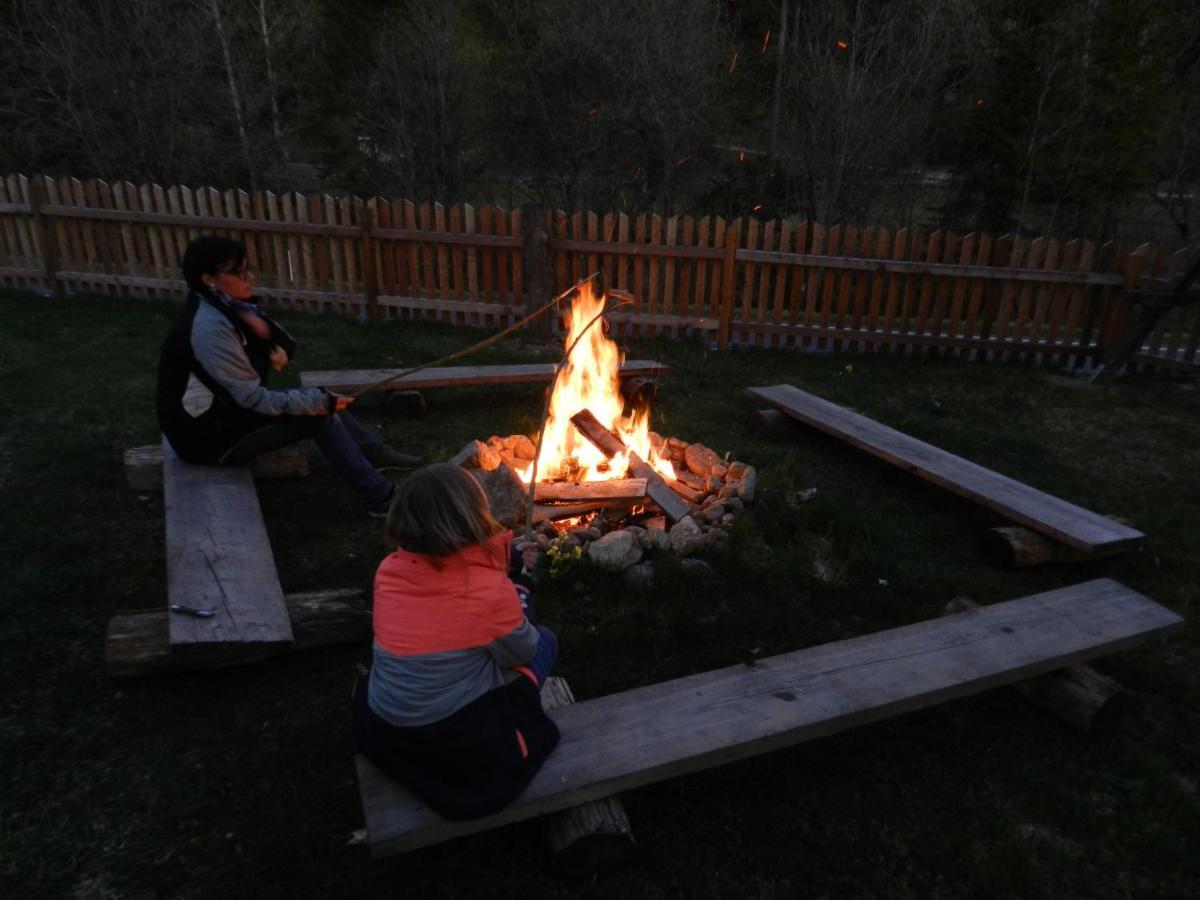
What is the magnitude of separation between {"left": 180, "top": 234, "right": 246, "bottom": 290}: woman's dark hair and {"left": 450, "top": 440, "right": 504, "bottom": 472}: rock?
6.03 ft

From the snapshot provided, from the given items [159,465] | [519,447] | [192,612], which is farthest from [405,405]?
[192,612]

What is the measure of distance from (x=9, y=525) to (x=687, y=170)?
13.2 meters

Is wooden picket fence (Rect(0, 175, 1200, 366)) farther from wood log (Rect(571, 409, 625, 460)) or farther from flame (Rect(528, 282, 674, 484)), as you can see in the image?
wood log (Rect(571, 409, 625, 460))

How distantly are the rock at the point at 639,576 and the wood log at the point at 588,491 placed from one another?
0.65 metres

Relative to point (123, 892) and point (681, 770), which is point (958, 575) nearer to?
point (681, 770)

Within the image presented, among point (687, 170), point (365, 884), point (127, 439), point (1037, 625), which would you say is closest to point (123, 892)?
point (365, 884)

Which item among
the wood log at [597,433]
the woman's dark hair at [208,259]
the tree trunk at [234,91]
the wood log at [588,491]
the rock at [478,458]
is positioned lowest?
the wood log at [588,491]

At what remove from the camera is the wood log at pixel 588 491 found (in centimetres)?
483

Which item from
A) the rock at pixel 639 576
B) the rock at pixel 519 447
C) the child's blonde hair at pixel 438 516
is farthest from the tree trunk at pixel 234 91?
the child's blonde hair at pixel 438 516

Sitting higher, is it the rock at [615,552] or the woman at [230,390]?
the woman at [230,390]

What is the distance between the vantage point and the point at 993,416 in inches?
295

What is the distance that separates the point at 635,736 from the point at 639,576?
163 cm

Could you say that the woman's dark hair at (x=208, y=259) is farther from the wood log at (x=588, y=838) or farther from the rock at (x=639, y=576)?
the wood log at (x=588, y=838)

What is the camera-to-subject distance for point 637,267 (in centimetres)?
942
